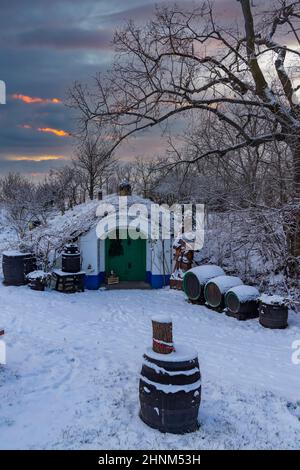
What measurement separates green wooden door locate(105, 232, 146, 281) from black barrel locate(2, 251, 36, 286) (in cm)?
301

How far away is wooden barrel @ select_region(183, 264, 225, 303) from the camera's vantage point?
1288cm

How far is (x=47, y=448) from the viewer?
499 centimetres

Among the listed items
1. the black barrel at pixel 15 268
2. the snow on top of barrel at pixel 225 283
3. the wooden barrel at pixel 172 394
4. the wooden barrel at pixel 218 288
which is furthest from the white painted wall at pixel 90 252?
the wooden barrel at pixel 172 394

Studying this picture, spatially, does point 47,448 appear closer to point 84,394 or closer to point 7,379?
point 84,394

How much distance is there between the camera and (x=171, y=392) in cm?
535

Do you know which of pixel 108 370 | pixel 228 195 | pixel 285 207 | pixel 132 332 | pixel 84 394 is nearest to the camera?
pixel 84 394

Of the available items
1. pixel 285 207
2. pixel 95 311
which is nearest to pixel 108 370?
pixel 95 311

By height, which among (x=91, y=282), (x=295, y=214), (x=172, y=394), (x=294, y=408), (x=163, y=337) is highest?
(x=295, y=214)

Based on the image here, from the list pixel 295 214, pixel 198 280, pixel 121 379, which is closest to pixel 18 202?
pixel 198 280

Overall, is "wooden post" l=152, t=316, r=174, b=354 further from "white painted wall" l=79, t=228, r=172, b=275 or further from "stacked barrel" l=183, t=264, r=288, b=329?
"white painted wall" l=79, t=228, r=172, b=275

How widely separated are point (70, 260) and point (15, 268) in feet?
6.32

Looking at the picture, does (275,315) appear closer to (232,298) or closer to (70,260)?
(232,298)

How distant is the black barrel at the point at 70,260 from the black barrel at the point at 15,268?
1390mm
